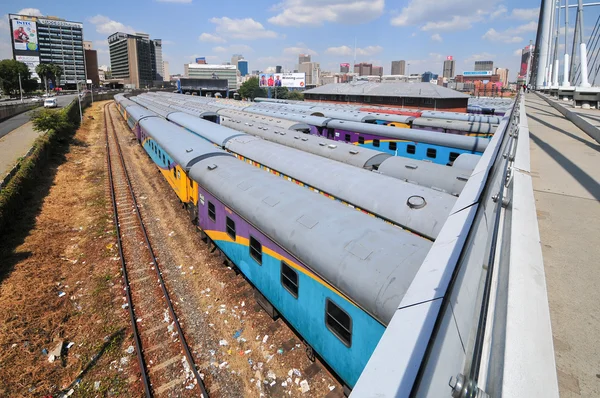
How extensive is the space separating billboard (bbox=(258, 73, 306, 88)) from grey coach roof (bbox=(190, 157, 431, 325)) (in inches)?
4217

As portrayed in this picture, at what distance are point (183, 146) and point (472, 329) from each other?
587 inches

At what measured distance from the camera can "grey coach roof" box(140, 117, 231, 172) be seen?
13.3 m

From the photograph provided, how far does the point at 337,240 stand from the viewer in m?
6.50

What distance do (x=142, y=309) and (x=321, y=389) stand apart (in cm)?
586

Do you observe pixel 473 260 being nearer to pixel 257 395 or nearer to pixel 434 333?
pixel 434 333

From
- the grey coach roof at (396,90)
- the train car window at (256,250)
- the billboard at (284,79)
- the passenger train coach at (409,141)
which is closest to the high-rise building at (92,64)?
the billboard at (284,79)

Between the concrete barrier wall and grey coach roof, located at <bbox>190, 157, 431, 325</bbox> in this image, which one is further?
the concrete barrier wall

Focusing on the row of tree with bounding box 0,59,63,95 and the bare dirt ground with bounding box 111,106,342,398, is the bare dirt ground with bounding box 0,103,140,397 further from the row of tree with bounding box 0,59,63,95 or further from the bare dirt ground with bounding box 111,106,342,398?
the row of tree with bounding box 0,59,63,95

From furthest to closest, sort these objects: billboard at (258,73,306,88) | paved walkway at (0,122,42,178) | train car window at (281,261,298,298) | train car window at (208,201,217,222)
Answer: billboard at (258,73,306,88) → paved walkway at (0,122,42,178) → train car window at (208,201,217,222) → train car window at (281,261,298,298)

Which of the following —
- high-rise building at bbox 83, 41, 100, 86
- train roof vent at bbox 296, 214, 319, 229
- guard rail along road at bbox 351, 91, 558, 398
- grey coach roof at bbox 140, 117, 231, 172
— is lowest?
train roof vent at bbox 296, 214, 319, 229

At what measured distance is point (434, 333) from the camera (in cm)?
196

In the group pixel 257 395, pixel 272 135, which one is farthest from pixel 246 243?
pixel 272 135

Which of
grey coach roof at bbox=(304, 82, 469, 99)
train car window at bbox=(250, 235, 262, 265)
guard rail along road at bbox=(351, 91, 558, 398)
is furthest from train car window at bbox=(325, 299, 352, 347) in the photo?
grey coach roof at bbox=(304, 82, 469, 99)

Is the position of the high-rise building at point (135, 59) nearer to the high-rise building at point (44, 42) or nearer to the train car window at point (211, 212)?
the high-rise building at point (44, 42)
